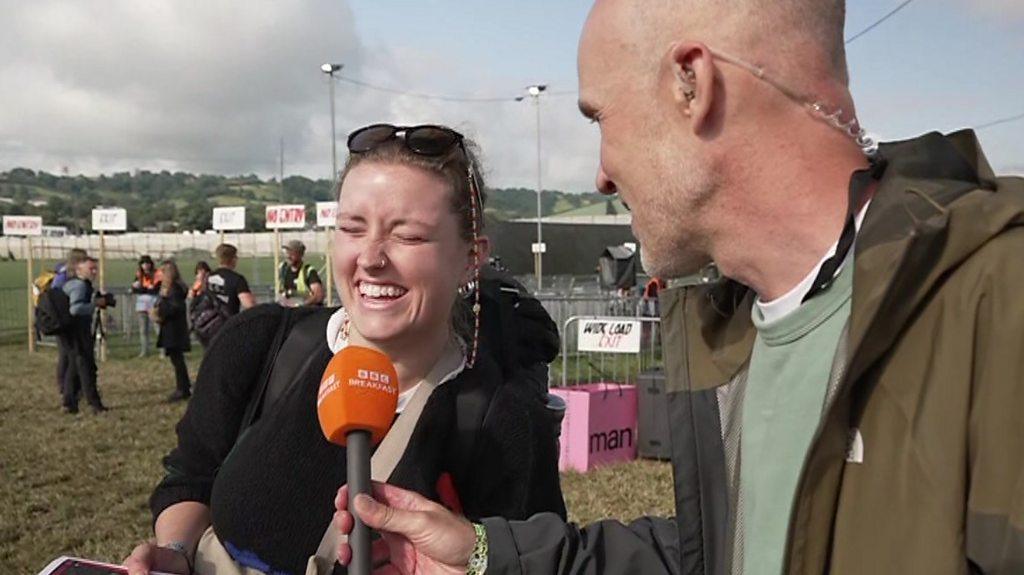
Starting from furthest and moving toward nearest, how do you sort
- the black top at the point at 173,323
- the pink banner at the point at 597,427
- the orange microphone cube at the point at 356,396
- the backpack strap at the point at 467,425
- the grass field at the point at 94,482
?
the black top at the point at 173,323 → the pink banner at the point at 597,427 → the grass field at the point at 94,482 → the backpack strap at the point at 467,425 → the orange microphone cube at the point at 356,396

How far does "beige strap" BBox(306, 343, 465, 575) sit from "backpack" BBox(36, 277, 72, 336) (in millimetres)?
10495

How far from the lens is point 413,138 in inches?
93.4

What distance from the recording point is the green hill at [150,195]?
8331 cm

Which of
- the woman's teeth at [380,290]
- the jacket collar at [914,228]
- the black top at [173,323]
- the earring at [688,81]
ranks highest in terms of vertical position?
the earring at [688,81]

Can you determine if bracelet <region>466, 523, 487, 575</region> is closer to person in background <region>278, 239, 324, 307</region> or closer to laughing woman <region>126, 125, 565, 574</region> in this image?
laughing woman <region>126, 125, 565, 574</region>

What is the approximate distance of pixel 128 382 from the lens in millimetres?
14188

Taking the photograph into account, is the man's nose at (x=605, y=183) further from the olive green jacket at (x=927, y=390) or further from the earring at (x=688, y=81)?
the olive green jacket at (x=927, y=390)

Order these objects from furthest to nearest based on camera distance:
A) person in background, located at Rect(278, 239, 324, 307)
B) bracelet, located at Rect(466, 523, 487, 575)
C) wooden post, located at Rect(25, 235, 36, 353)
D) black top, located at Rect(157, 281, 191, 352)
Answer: wooden post, located at Rect(25, 235, 36, 353) < person in background, located at Rect(278, 239, 324, 307) < black top, located at Rect(157, 281, 191, 352) < bracelet, located at Rect(466, 523, 487, 575)

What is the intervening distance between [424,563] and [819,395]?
0.86 metres

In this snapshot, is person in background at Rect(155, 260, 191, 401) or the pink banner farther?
person in background at Rect(155, 260, 191, 401)

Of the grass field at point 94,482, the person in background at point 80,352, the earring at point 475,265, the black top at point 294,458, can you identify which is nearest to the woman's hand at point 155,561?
the black top at point 294,458

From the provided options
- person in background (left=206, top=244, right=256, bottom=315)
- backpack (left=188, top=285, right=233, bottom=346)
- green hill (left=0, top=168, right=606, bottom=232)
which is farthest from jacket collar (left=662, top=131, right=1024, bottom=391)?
green hill (left=0, top=168, right=606, bottom=232)

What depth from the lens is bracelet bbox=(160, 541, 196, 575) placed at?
7.31 ft

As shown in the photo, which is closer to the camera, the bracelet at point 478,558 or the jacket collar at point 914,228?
the jacket collar at point 914,228
